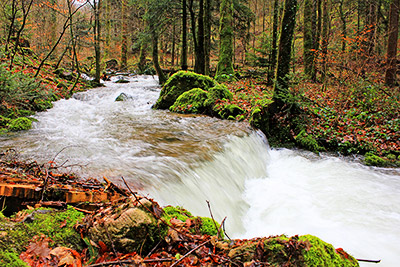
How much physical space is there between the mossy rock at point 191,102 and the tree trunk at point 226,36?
4.90 metres

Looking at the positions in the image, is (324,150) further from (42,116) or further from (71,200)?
(42,116)

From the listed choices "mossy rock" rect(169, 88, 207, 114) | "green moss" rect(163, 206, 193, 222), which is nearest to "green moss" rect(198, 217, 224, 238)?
"green moss" rect(163, 206, 193, 222)

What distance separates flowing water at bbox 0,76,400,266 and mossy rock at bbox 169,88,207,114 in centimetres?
175

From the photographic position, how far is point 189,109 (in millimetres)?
11016

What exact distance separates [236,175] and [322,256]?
3813 millimetres

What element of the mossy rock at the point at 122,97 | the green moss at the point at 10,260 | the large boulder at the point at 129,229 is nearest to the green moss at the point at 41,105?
the mossy rock at the point at 122,97

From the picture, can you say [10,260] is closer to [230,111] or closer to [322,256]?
[322,256]

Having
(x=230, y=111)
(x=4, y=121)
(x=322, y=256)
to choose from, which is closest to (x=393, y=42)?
(x=230, y=111)

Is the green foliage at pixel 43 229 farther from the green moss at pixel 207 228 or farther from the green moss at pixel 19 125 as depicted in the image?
the green moss at pixel 19 125

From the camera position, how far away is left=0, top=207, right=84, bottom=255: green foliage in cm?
180

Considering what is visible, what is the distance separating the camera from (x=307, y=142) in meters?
8.91

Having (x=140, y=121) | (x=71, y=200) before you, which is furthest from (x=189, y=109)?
(x=71, y=200)

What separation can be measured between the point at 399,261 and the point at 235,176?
314 centimetres

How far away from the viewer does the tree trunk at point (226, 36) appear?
49.1 ft
